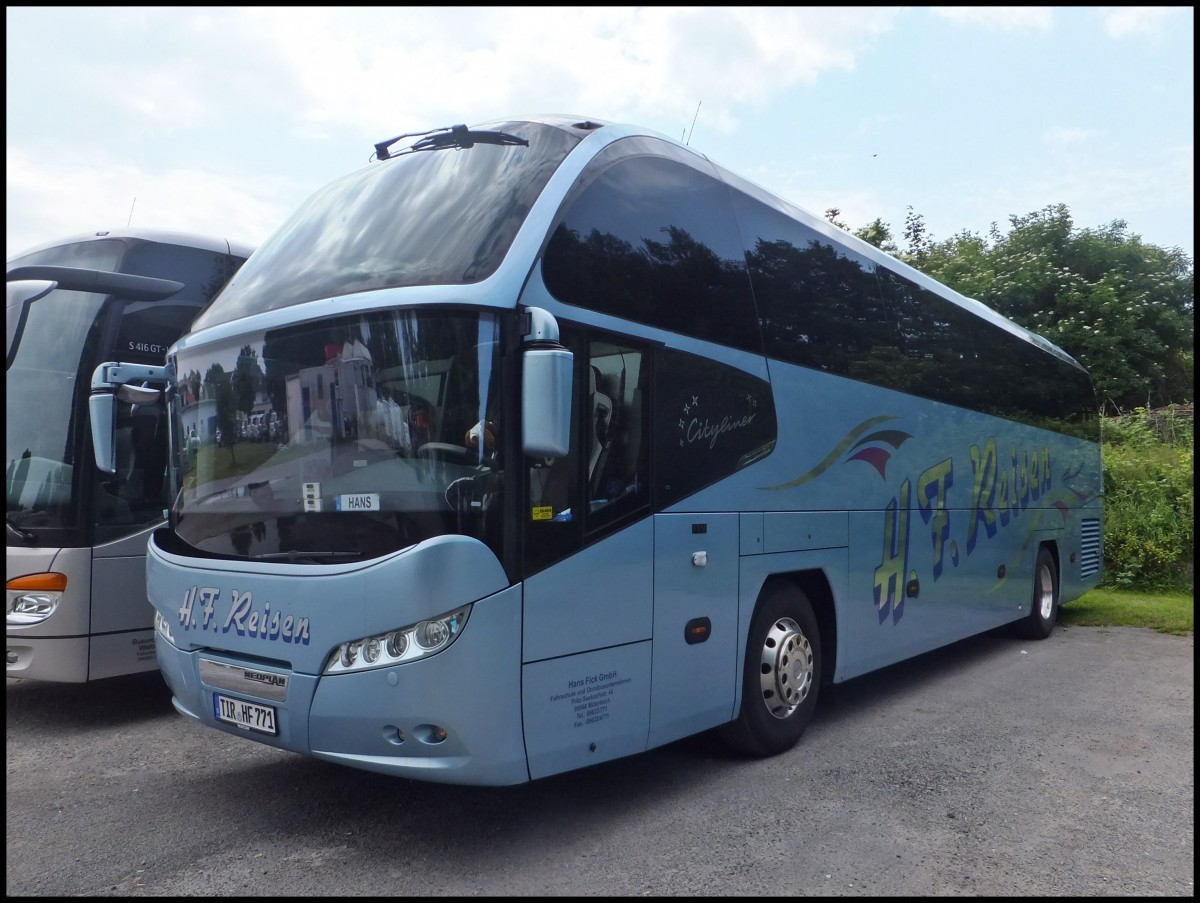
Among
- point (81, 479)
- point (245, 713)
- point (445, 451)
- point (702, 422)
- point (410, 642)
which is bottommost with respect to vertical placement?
point (245, 713)

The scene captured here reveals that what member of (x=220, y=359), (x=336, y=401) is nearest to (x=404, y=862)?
(x=336, y=401)

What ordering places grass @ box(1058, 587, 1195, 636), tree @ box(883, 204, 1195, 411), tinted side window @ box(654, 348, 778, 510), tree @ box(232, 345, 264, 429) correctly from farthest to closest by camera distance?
1. tree @ box(883, 204, 1195, 411)
2. grass @ box(1058, 587, 1195, 636)
3. tinted side window @ box(654, 348, 778, 510)
4. tree @ box(232, 345, 264, 429)

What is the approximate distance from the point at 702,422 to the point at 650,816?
2.15 meters

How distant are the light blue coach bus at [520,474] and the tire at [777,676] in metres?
0.02

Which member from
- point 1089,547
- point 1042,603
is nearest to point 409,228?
point 1042,603

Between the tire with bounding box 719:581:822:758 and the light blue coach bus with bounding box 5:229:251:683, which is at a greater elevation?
the light blue coach bus with bounding box 5:229:251:683

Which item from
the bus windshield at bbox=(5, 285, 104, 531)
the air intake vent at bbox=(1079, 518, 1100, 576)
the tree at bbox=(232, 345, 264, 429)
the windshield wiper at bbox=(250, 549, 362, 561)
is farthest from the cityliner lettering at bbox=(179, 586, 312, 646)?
the air intake vent at bbox=(1079, 518, 1100, 576)

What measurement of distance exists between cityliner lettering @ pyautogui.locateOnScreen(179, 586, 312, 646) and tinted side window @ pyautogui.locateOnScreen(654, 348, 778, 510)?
76.3 inches

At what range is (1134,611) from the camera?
13742 mm

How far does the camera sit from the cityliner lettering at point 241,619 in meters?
4.47

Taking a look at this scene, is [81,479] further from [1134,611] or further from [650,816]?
[1134,611]

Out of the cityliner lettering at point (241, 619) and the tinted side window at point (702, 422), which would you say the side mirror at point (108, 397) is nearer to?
the cityliner lettering at point (241, 619)

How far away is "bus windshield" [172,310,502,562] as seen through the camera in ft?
14.2

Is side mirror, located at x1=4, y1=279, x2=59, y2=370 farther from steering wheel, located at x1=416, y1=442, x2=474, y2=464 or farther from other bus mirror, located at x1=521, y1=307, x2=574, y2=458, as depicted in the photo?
other bus mirror, located at x1=521, y1=307, x2=574, y2=458
